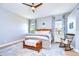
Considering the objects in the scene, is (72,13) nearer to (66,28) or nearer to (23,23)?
(66,28)

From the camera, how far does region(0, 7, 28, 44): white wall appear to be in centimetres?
159

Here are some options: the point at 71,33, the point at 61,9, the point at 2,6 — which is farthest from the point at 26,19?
the point at 71,33

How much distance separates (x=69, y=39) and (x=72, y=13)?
0.54m

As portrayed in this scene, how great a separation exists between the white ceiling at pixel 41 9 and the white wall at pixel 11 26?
0.10 m

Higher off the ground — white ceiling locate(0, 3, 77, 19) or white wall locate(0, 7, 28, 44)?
white ceiling locate(0, 3, 77, 19)

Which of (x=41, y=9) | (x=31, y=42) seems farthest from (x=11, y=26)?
(x=41, y=9)

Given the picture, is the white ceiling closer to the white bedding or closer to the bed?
the bed

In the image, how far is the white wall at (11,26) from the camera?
1589 mm

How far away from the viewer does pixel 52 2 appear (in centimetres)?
164

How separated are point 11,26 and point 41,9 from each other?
2.17 ft

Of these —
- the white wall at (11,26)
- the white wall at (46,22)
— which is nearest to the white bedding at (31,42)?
the white wall at (11,26)

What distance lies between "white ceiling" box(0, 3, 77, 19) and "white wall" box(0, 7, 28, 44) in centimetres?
10

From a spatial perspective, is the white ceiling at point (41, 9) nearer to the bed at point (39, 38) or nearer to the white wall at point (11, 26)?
the white wall at point (11, 26)

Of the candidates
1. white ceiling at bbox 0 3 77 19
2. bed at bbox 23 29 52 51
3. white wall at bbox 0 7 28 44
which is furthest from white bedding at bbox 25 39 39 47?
white ceiling at bbox 0 3 77 19
